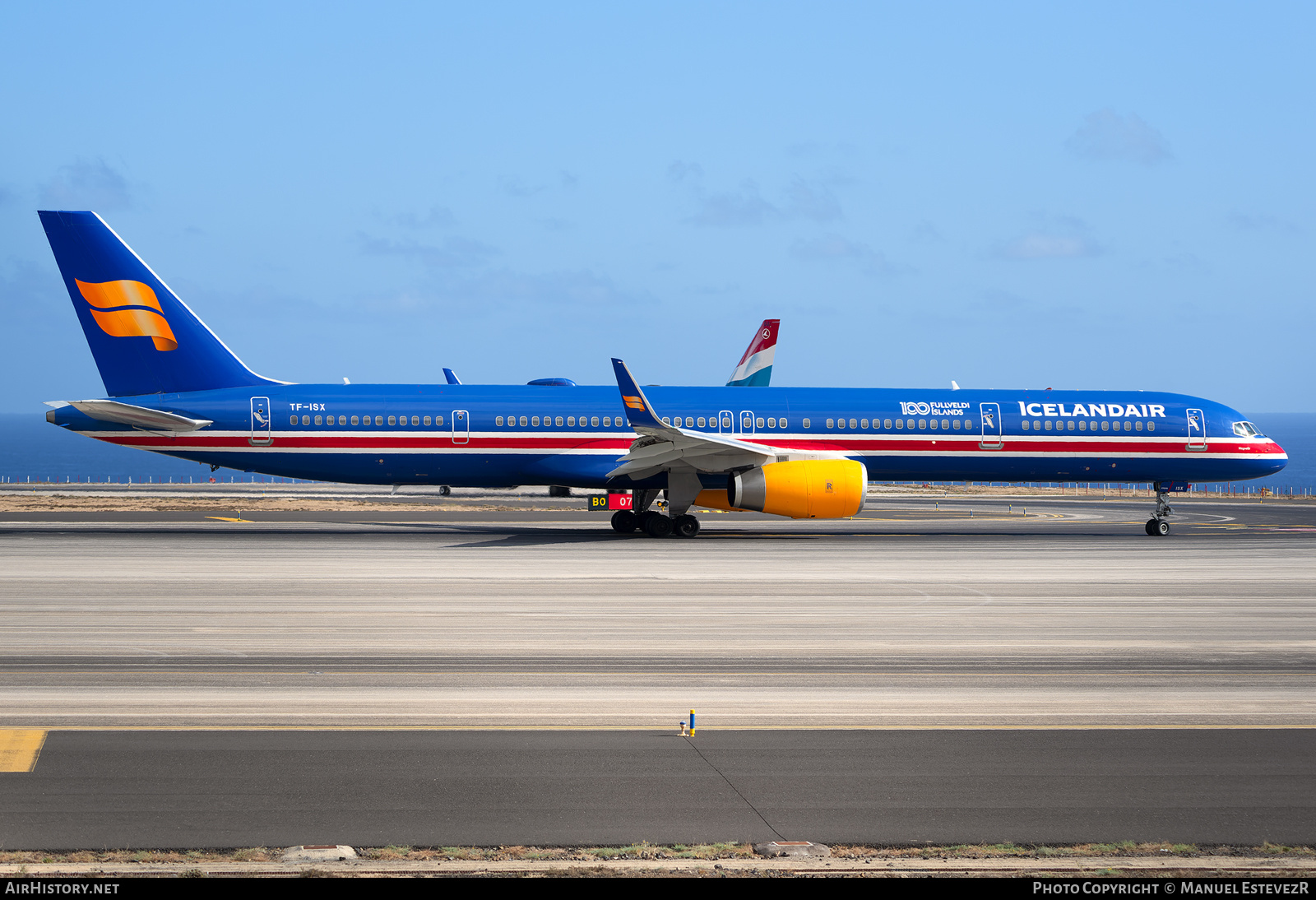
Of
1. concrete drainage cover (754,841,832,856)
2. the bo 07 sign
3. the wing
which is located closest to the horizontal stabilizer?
the bo 07 sign

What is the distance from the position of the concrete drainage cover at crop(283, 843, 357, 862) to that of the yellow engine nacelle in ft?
72.6

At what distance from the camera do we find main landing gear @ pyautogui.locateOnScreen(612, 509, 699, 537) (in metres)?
29.9

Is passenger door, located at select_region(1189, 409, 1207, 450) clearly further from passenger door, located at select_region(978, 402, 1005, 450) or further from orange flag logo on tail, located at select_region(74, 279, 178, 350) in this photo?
orange flag logo on tail, located at select_region(74, 279, 178, 350)

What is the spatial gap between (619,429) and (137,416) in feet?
42.2

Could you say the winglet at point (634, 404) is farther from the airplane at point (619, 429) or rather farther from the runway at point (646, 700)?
the runway at point (646, 700)

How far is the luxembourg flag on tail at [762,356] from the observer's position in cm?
5691

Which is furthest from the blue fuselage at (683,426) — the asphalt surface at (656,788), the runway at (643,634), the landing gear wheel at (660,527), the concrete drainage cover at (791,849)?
the concrete drainage cover at (791,849)

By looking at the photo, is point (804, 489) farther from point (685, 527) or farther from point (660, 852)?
point (660, 852)

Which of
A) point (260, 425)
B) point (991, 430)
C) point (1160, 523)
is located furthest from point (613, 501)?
point (1160, 523)

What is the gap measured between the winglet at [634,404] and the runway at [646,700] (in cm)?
577

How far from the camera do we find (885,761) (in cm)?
844

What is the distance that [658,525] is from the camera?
30.0 metres
